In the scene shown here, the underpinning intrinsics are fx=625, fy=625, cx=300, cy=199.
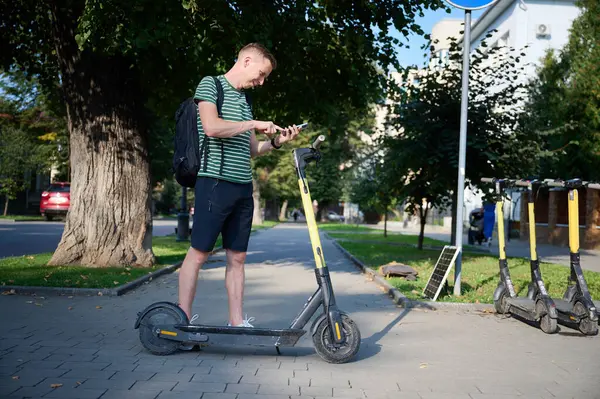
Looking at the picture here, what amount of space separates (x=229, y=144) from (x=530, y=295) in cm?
411

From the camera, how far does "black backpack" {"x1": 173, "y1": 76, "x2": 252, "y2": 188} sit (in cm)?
457

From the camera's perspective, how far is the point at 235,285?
483 centimetres

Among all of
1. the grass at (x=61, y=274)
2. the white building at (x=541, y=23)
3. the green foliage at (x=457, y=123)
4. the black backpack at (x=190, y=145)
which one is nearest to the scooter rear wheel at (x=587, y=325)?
the black backpack at (x=190, y=145)

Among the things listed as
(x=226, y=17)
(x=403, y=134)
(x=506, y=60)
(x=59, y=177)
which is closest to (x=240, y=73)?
(x=226, y=17)

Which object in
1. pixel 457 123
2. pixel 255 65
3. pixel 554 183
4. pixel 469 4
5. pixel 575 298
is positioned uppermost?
pixel 469 4

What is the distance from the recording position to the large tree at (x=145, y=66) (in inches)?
369

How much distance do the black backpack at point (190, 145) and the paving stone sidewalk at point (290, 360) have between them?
137 cm

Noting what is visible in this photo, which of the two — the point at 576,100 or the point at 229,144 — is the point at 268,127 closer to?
the point at 229,144

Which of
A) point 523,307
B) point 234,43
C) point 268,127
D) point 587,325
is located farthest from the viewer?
point 234,43

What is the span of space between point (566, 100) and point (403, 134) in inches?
398

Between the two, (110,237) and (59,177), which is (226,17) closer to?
(110,237)

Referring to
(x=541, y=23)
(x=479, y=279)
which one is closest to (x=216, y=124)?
(x=479, y=279)

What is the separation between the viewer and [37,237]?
19.0 metres

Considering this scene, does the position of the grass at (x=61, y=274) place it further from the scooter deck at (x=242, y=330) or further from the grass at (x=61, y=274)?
the scooter deck at (x=242, y=330)
